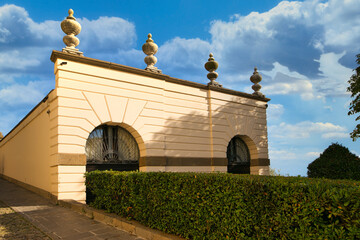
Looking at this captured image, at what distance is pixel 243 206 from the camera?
4.73 meters

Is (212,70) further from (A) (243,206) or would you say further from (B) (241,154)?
(A) (243,206)

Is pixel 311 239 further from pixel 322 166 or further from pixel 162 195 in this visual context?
pixel 322 166

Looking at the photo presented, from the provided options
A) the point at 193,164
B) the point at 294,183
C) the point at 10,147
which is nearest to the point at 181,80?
the point at 193,164

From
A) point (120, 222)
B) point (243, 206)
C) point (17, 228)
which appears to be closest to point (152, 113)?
point (120, 222)

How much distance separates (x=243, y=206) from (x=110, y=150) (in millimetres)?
8089

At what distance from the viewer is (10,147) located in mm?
21641

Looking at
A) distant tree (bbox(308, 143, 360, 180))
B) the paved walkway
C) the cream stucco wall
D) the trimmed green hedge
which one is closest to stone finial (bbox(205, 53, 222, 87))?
the cream stucco wall

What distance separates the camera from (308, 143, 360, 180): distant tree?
1180 centimetres

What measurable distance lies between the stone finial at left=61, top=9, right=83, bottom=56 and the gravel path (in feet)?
20.1

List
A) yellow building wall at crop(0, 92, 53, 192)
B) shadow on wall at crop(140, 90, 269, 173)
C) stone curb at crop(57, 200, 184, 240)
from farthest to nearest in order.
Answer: shadow on wall at crop(140, 90, 269, 173), yellow building wall at crop(0, 92, 53, 192), stone curb at crop(57, 200, 184, 240)

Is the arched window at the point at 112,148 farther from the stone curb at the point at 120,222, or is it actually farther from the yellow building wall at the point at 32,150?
the stone curb at the point at 120,222

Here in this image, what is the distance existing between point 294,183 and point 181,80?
33.5 feet

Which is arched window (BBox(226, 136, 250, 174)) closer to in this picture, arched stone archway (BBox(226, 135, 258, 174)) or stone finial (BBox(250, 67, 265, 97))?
arched stone archway (BBox(226, 135, 258, 174))

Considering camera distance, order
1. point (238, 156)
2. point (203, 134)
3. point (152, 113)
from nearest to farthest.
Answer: point (152, 113) < point (203, 134) < point (238, 156)
